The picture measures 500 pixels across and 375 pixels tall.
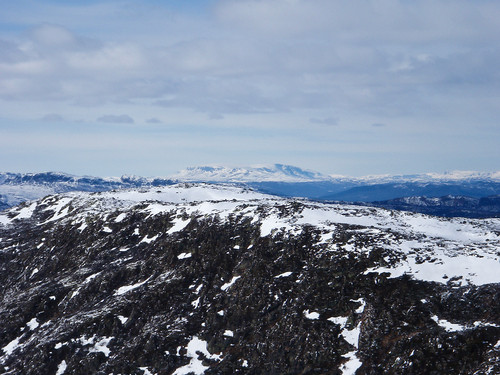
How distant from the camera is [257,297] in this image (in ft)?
184

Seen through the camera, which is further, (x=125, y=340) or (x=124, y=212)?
(x=124, y=212)

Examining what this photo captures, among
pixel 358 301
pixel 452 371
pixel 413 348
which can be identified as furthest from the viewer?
pixel 358 301

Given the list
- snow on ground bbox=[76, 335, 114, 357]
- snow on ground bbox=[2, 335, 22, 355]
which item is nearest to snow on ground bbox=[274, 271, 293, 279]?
snow on ground bbox=[76, 335, 114, 357]

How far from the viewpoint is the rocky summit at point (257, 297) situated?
43.8 metres

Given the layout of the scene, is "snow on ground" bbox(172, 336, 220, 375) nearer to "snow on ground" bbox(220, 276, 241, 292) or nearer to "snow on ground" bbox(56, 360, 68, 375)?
"snow on ground" bbox(220, 276, 241, 292)

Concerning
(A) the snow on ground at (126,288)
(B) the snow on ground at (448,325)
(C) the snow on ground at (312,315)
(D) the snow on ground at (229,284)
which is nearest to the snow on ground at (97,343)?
(A) the snow on ground at (126,288)

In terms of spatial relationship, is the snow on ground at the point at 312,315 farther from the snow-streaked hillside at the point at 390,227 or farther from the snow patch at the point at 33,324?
the snow patch at the point at 33,324

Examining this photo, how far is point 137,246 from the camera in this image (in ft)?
266

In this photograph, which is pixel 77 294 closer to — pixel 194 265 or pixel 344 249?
pixel 194 265

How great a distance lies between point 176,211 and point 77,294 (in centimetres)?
2687

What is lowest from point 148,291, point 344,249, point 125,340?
point 125,340

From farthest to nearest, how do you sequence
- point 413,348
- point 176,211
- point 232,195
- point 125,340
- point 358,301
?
point 232,195 → point 176,211 → point 125,340 → point 358,301 → point 413,348

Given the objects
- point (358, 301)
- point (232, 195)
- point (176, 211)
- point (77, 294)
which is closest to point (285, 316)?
point (358, 301)

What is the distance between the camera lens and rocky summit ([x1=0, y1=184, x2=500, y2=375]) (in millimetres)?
43844
